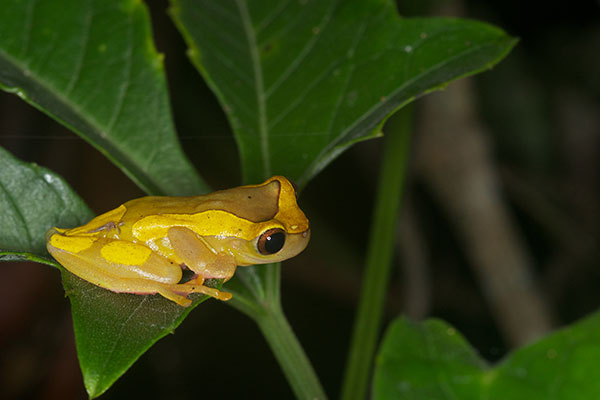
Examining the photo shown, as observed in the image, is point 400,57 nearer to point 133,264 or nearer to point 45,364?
point 133,264

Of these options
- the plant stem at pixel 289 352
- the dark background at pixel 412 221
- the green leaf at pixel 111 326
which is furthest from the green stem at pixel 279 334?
the dark background at pixel 412 221

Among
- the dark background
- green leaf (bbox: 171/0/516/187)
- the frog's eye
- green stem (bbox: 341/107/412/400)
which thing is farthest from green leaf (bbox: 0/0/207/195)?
the dark background

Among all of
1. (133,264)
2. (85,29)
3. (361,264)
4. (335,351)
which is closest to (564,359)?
(133,264)

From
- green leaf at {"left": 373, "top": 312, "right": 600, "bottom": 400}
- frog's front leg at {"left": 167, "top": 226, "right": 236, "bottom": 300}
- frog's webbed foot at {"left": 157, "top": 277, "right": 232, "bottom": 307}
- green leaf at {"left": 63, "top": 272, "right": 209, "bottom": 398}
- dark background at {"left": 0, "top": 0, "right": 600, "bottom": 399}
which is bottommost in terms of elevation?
dark background at {"left": 0, "top": 0, "right": 600, "bottom": 399}

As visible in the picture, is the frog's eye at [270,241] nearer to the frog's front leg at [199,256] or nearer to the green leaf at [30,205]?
the frog's front leg at [199,256]

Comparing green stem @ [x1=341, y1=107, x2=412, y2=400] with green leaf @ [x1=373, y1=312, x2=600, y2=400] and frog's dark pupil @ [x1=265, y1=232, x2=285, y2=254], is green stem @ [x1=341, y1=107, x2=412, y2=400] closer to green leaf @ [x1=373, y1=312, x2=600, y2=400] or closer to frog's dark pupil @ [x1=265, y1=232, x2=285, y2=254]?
green leaf @ [x1=373, y1=312, x2=600, y2=400]

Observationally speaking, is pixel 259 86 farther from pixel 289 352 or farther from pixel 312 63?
pixel 289 352

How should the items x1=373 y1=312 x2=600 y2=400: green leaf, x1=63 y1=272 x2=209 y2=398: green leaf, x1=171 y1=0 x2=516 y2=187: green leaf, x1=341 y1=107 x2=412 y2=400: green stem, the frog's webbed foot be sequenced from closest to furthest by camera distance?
x1=63 y1=272 x2=209 y2=398: green leaf < the frog's webbed foot < x1=373 y1=312 x2=600 y2=400: green leaf < x1=171 y1=0 x2=516 y2=187: green leaf < x1=341 y1=107 x2=412 y2=400: green stem
